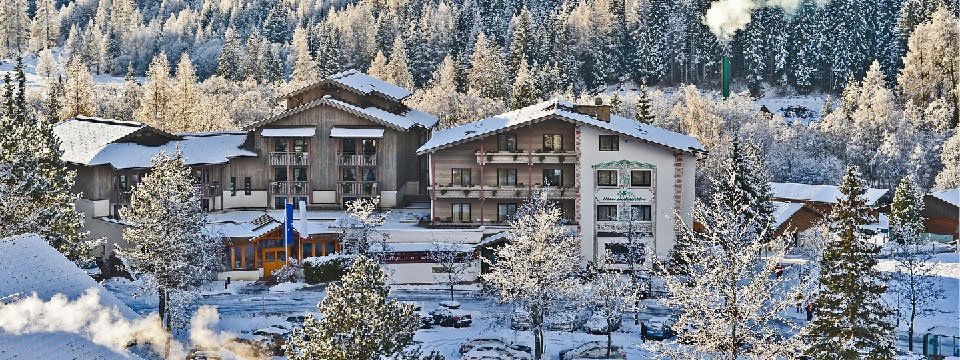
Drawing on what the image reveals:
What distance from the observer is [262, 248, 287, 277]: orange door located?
61516 millimetres

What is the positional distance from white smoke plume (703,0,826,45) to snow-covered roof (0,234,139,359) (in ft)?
449

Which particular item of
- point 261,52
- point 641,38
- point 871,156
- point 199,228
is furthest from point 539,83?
point 199,228

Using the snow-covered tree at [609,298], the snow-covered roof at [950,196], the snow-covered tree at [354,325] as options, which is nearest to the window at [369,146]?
the snow-covered tree at [609,298]

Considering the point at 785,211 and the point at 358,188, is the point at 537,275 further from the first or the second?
the point at 785,211

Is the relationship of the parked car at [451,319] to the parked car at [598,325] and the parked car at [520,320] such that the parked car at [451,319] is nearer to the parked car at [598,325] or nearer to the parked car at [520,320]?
the parked car at [520,320]

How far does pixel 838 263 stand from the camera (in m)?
38.0

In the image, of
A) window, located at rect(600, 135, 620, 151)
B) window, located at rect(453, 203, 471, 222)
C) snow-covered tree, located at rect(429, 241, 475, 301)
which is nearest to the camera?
snow-covered tree, located at rect(429, 241, 475, 301)

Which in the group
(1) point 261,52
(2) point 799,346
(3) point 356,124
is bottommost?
(2) point 799,346

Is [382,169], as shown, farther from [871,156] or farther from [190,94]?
[871,156]

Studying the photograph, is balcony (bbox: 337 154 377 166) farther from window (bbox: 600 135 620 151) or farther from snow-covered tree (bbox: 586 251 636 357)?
snow-covered tree (bbox: 586 251 636 357)

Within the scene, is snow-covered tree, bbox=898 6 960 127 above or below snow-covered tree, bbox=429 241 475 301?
above

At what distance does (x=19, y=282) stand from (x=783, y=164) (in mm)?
82297

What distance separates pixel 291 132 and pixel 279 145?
1468 mm

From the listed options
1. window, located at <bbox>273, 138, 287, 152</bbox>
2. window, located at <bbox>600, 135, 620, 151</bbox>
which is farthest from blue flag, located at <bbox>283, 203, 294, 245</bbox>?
window, located at <bbox>600, 135, 620, 151</bbox>
